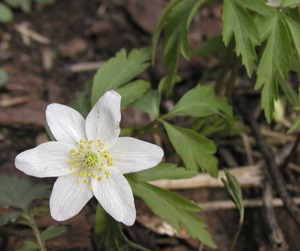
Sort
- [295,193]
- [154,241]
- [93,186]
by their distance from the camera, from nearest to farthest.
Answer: [93,186] < [154,241] < [295,193]

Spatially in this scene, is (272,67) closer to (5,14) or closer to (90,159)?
(90,159)

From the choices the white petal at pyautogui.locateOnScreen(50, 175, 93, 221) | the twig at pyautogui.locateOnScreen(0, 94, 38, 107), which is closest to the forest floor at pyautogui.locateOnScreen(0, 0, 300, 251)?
the twig at pyautogui.locateOnScreen(0, 94, 38, 107)

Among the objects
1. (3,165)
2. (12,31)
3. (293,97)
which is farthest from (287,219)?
(12,31)

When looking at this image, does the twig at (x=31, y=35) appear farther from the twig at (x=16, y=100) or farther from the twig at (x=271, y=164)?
the twig at (x=271, y=164)

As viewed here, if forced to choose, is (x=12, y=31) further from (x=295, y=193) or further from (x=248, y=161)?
(x=295, y=193)

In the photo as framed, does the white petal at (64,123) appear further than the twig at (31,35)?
No

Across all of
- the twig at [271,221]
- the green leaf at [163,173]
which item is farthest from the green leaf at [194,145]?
the twig at [271,221]

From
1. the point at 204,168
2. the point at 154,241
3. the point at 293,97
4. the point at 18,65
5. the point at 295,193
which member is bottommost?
the point at 154,241
